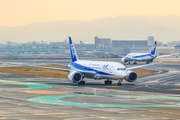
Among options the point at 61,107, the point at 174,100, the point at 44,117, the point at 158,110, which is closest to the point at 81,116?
the point at 44,117

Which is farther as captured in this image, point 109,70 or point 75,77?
point 75,77

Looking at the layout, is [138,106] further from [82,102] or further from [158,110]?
[82,102]

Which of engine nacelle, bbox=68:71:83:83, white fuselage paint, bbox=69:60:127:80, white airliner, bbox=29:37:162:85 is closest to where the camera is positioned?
white fuselage paint, bbox=69:60:127:80

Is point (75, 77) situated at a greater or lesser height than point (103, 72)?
lesser

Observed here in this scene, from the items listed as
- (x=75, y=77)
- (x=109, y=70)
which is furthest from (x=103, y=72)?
(x=75, y=77)

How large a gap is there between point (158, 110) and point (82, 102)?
8521 mm

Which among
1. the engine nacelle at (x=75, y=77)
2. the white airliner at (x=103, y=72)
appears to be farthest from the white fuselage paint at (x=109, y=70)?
the engine nacelle at (x=75, y=77)

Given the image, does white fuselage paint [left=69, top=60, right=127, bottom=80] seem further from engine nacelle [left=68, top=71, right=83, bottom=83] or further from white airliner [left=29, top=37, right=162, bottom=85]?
engine nacelle [left=68, top=71, right=83, bottom=83]

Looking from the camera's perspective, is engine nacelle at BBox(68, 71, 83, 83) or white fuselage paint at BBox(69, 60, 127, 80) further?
engine nacelle at BBox(68, 71, 83, 83)

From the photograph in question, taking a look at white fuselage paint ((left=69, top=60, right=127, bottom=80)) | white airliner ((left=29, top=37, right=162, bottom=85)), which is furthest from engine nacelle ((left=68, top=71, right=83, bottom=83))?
white fuselage paint ((left=69, top=60, right=127, bottom=80))

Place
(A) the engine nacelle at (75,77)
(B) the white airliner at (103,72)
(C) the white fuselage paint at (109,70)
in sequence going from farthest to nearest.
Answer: (A) the engine nacelle at (75,77), (B) the white airliner at (103,72), (C) the white fuselage paint at (109,70)

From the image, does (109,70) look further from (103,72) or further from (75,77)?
(75,77)

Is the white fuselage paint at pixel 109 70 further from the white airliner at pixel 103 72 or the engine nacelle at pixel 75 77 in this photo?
the engine nacelle at pixel 75 77

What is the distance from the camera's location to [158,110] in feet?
97.1
